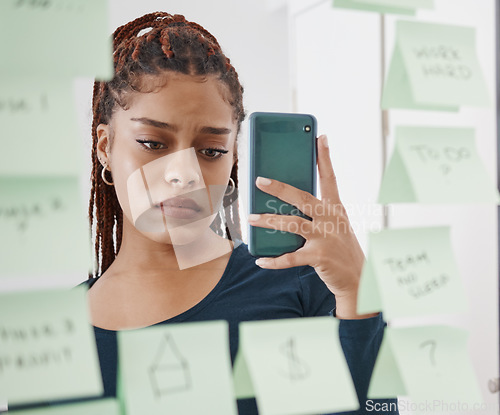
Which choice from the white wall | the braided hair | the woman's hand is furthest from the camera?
the white wall

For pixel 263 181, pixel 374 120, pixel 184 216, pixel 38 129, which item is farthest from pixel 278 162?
pixel 374 120

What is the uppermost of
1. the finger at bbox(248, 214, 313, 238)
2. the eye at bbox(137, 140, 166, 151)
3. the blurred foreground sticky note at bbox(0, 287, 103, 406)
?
the eye at bbox(137, 140, 166, 151)

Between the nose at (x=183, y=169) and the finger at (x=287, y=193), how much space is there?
2.6 inches

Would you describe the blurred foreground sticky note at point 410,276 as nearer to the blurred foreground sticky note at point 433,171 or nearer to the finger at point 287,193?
the blurred foreground sticky note at point 433,171

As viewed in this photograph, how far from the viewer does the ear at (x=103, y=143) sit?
1.85ft

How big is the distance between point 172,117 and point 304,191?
Result: 0.14 m

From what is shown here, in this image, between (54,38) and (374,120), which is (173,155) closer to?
(54,38)

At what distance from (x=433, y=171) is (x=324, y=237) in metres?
0.14

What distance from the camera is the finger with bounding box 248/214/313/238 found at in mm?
389

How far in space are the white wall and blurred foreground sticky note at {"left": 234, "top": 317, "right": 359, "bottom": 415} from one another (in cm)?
70

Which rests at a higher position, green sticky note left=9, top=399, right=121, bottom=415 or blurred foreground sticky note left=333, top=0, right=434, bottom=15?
blurred foreground sticky note left=333, top=0, right=434, bottom=15

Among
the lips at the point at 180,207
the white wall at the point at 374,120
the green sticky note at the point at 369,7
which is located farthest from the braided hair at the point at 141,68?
the white wall at the point at 374,120

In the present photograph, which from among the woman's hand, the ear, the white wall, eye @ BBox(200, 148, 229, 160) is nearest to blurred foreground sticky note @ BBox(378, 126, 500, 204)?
the woman's hand

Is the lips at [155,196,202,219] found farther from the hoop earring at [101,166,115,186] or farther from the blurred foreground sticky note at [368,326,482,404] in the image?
the blurred foreground sticky note at [368,326,482,404]
